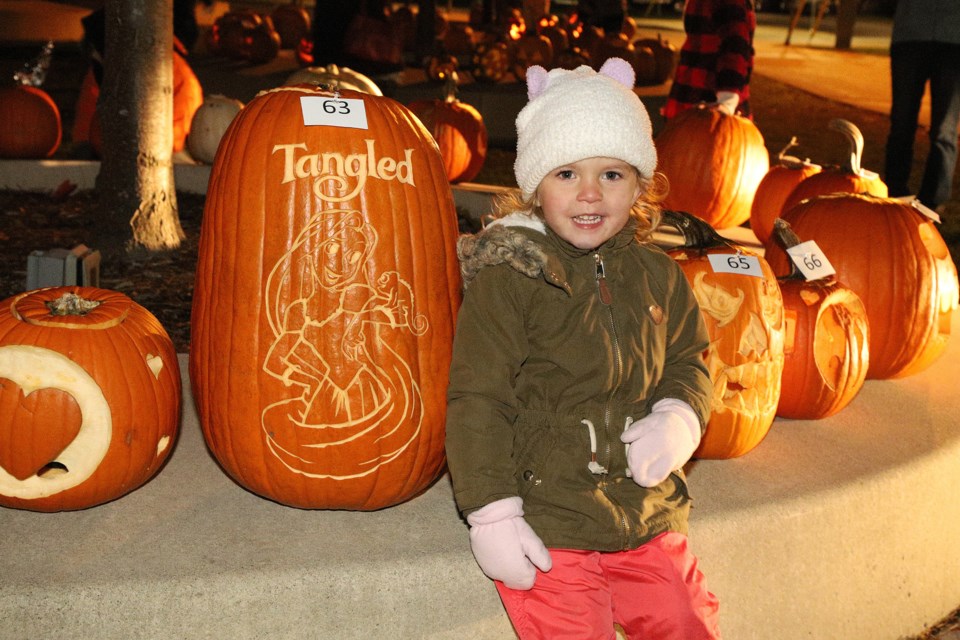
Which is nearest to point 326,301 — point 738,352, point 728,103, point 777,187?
point 738,352

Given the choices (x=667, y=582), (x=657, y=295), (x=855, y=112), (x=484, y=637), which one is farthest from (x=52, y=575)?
(x=855, y=112)

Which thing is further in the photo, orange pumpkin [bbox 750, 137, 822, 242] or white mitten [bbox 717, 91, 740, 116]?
white mitten [bbox 717, 91, 740, 116]

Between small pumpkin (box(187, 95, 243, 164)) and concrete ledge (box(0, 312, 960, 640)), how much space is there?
3.52 meters

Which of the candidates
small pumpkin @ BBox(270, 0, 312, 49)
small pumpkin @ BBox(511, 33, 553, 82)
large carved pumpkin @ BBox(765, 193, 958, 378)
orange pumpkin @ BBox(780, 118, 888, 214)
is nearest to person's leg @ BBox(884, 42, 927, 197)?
orange pumpkin @ BBox(780, 118, 888, 214)

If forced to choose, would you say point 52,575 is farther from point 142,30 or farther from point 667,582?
point 142,30

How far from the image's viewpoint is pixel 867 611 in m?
2.94

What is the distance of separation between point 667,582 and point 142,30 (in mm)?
3571

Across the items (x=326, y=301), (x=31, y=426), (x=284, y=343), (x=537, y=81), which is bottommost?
(x=31, y=426)

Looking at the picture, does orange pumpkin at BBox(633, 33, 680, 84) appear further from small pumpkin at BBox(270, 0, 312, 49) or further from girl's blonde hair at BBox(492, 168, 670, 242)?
girl's blonde hair at BBox(492, 168, 670, 242)

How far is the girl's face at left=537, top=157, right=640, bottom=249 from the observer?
2.30 meters

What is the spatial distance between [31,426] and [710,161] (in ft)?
12.9

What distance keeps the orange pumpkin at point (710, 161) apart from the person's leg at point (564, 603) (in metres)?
3.60

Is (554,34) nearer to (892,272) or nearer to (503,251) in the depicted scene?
(892,272)

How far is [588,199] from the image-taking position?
229 centimetres
